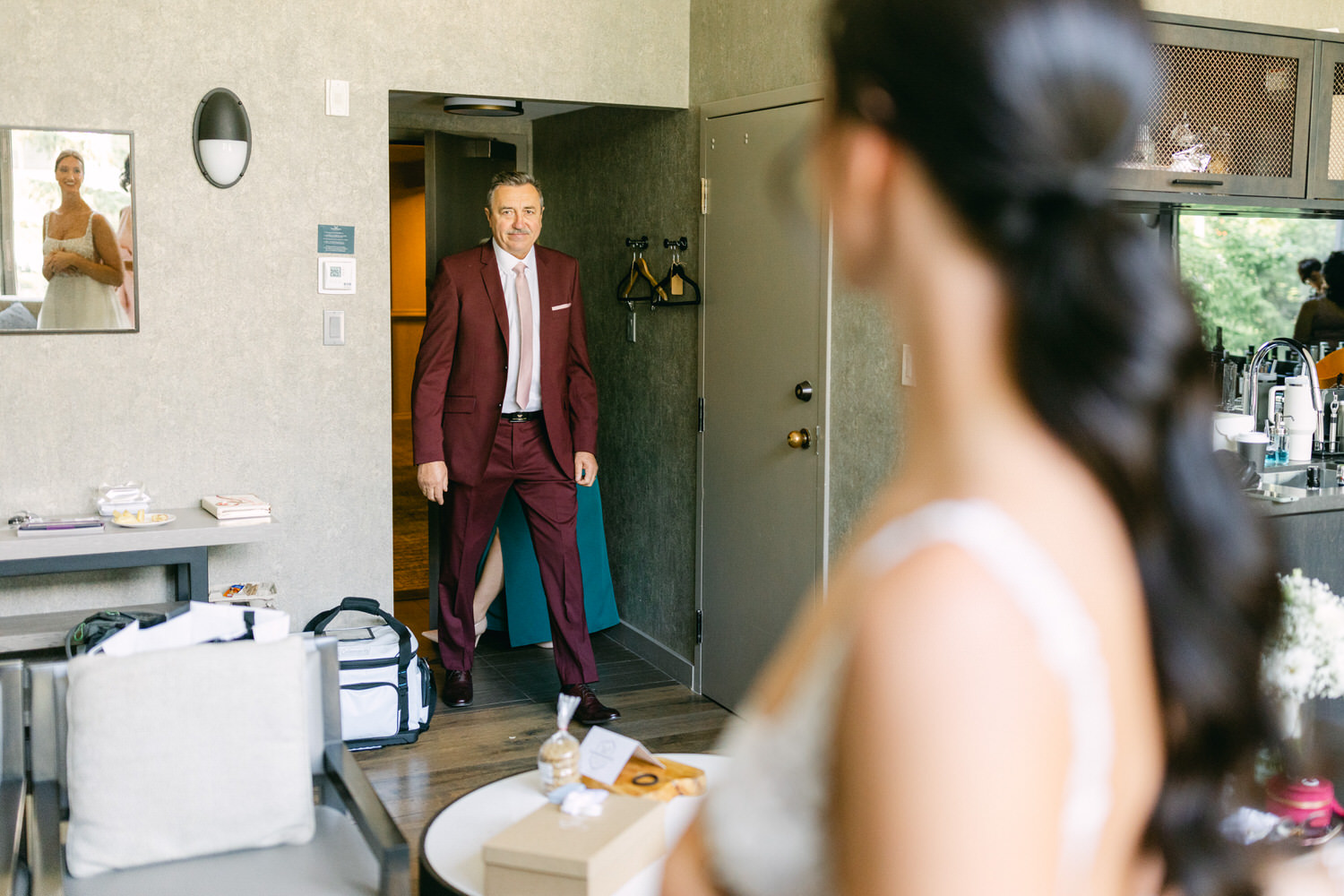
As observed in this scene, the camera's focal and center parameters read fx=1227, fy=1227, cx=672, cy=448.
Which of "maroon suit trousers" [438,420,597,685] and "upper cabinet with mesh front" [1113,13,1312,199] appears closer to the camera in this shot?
"upper cabinet with mesh front" [1113,13,1312,199]

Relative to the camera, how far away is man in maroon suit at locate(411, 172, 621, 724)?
4.31 m

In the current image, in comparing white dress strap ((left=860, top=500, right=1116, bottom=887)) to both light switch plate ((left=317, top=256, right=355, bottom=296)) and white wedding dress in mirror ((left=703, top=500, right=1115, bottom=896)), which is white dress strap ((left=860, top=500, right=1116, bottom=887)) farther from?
light switch plate ((left=317, top=256, right=355, bottom=296))

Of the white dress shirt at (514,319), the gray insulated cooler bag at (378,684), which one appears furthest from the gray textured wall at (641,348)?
the gray insulated cooler bag at (378,684)

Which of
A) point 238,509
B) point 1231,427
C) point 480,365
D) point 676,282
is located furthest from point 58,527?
point 1231,427

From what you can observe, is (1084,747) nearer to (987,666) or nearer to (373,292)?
(987,666)

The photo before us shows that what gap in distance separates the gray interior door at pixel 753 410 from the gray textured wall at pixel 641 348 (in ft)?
0.61

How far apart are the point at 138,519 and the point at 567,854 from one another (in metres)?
2.45

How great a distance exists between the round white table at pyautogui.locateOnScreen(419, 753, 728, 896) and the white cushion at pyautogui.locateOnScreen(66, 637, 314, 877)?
32 centimetres

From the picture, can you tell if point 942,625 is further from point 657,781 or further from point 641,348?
point 641,348

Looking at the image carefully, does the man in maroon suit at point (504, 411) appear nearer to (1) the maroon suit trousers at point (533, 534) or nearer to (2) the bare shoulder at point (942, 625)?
(1) the maroon suit trousers at point (533, 534)

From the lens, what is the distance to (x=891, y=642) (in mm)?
432

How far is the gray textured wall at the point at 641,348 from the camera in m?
4.75

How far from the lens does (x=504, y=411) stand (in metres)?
4.42

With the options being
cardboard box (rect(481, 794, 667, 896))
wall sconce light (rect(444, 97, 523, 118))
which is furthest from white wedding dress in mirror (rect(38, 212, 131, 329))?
cardboard box (rect(481, 794, 667, 896))
